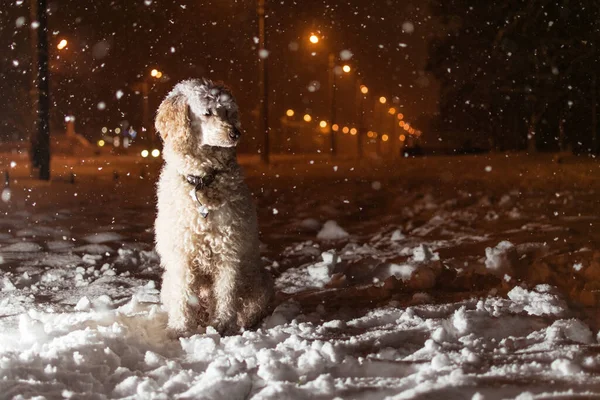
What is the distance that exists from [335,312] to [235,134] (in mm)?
1812

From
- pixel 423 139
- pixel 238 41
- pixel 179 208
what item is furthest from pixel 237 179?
pixel 423 139

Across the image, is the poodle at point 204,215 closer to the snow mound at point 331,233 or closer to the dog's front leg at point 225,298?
the dog's front leg at point 225,298

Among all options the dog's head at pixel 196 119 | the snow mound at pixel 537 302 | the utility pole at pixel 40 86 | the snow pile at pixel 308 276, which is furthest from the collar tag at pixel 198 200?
the utility pole at pixel 40 86

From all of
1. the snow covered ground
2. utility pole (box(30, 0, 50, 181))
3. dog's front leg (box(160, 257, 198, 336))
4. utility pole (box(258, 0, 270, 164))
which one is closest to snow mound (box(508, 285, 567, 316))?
A: the snow covered ground

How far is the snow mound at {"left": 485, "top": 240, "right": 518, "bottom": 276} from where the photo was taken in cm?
729

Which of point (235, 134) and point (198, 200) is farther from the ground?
point (235, 134)

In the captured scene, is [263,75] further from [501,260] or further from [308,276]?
[501,260]

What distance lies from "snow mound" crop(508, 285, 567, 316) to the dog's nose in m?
2.50

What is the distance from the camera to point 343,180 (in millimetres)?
21016

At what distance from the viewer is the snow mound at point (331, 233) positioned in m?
10.1

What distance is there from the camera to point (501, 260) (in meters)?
7.46

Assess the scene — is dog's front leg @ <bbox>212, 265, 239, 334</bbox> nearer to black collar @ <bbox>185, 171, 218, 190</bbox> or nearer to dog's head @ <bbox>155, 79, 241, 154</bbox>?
black collar @ <bbox>185, 171, 218, 190</bbox>

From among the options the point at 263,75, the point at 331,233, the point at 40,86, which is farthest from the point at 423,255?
the point at 263,75

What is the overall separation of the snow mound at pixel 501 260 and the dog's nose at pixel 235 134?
12.3ft
